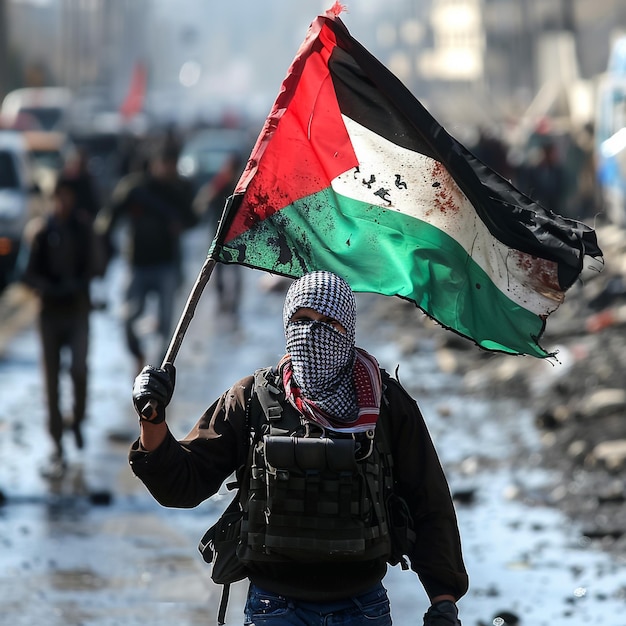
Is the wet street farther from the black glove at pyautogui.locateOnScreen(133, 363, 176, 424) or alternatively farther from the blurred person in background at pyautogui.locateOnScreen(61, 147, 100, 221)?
the blurred person in background at pyautogui.locateOnScreen(61, 147, 100, 221)

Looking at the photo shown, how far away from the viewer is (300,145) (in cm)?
480

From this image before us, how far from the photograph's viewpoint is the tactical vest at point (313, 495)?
3873mm

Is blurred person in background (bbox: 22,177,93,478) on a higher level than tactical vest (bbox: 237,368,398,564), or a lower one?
lower

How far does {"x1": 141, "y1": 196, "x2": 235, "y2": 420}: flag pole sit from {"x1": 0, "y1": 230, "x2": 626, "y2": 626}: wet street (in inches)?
96.7

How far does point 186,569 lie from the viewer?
7.36 metres

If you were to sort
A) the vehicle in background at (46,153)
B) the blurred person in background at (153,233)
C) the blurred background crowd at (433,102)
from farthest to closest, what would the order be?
the vehicle in background at (46,153) < the blurred background crowd at (433,102) < the blurred person in background at (153,233)

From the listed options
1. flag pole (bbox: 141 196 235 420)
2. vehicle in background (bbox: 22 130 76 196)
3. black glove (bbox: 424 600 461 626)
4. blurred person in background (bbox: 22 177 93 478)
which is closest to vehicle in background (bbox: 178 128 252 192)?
vehicle in background (bbox: 22 130 76 196)

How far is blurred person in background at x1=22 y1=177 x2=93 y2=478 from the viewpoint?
30.9 ft

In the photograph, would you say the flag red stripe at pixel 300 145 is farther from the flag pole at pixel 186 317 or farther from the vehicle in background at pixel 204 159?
the vehicle in background at pixel 204 159

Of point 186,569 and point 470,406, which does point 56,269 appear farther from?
point 470,406

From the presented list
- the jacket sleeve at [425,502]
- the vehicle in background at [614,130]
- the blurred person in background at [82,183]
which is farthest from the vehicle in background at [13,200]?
the jacket sleeve at [425,502]

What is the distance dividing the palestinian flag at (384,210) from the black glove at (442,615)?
91 centimetres

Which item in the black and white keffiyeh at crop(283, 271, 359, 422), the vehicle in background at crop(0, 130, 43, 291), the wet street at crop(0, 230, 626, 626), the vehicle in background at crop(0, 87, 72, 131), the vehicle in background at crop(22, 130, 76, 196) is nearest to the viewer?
the black and white keffiyeh at crop(283, 271, 359, 422)

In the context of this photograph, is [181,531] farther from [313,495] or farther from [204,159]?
[204,159]
